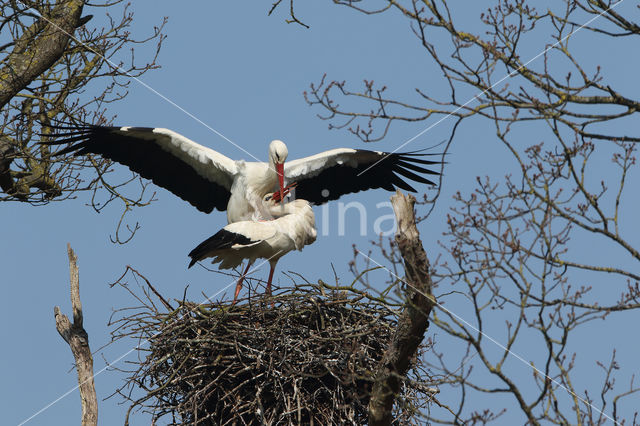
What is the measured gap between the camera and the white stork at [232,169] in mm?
8359

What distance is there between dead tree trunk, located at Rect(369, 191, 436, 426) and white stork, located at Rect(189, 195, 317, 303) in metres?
2.21

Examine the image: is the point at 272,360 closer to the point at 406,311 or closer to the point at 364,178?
the point at 406,311

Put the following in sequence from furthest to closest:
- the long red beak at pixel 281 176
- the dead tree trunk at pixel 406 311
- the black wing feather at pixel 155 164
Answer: the black wing feather at pixel 155 164
the long red beak at pixel 281 176
the dead tree trunk at pixel 406 311

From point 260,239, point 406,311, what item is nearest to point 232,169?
point 260,239

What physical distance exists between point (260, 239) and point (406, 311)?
2.51 meters

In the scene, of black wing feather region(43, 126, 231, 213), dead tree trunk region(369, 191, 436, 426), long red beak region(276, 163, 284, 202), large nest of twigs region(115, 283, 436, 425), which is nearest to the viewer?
dead tree trunk region(369, 191, 436, 426)

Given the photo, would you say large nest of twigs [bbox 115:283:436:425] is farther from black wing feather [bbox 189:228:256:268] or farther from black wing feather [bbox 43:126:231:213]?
black wing feather [bbox 43:126:231:213]

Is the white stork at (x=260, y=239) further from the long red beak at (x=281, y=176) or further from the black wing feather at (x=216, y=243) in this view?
the long red beak at (x=281, y=176)

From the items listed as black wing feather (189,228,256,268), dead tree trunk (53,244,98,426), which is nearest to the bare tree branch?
dead tree trunk (53,244,98,426)

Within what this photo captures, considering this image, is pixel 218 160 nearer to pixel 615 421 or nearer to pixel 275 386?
pixel 275 386

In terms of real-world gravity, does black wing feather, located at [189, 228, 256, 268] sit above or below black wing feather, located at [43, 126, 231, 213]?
→ below

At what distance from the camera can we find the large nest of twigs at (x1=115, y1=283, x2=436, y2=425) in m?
6.50

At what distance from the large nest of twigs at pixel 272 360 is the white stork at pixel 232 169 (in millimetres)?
1609

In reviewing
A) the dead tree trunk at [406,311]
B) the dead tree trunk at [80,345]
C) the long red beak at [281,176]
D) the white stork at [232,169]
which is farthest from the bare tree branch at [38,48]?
the dead tree trunk at [406,311]
